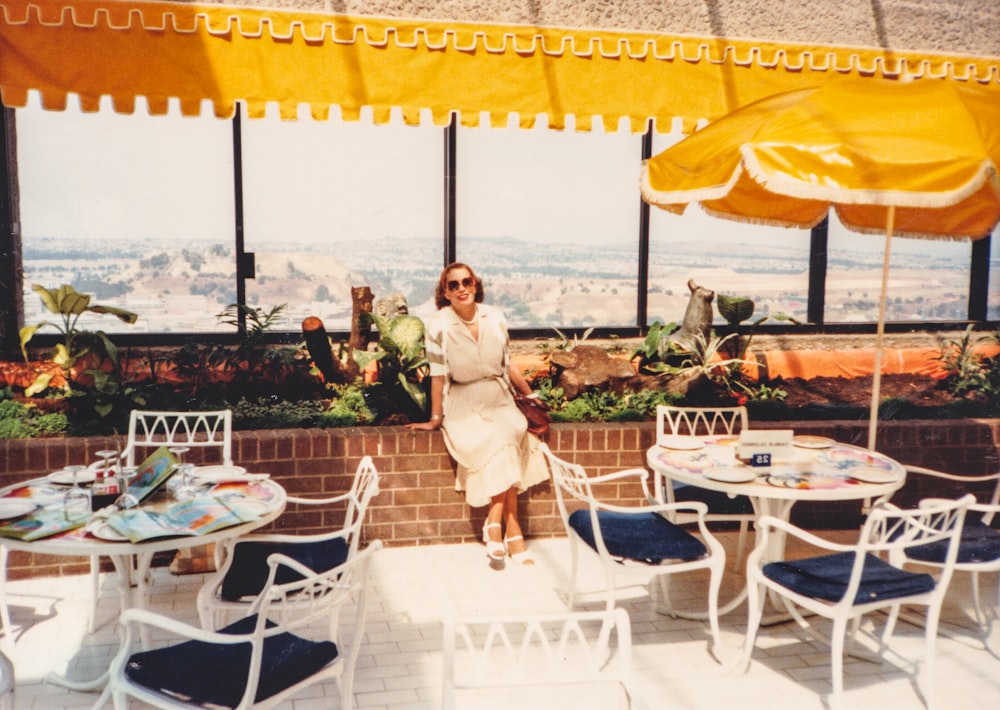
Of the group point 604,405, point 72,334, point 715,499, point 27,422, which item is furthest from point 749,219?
point 27,422

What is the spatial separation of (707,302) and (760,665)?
3.71 m

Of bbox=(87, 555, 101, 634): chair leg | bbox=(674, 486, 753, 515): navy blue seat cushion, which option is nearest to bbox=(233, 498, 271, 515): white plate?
bbox=(87, 555, 101, 634): chair leg

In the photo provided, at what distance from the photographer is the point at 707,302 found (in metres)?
7.56

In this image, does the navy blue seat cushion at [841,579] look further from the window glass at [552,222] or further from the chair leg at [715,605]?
the window glass at [552,222]

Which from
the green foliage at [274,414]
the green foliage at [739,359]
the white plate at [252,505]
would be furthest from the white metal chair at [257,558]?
the green foliage at [739,359]

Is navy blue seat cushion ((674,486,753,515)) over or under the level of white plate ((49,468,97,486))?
under

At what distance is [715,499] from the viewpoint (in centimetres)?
547

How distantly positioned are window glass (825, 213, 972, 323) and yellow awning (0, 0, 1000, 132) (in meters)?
1.92

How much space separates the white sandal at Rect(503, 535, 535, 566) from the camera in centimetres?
568

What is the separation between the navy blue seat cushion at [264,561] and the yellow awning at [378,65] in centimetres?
337

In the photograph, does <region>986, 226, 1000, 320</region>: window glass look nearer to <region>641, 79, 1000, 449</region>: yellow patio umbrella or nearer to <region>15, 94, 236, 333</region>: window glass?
<region>641, 79, 1000, 449</region>: yellow patio umbrella

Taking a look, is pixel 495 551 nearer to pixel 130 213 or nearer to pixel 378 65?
pixel 378 65

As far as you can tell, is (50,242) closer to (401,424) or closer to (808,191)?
(401,424)

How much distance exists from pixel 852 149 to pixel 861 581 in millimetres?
1834
